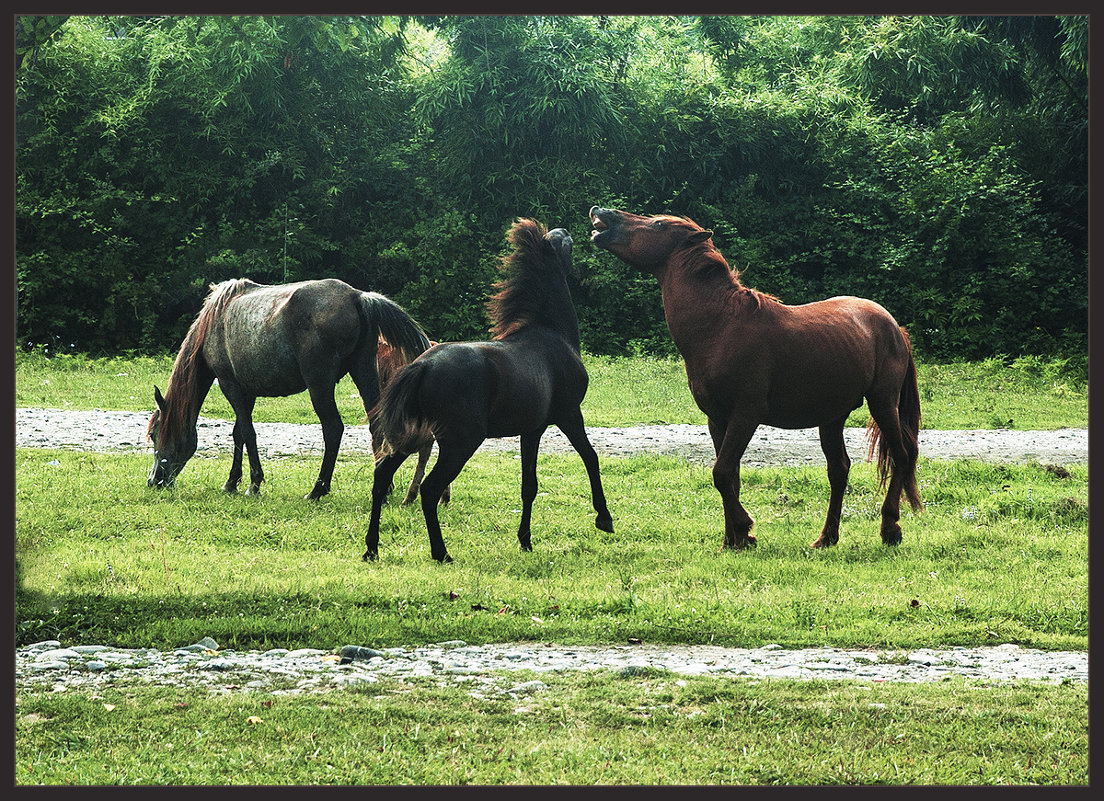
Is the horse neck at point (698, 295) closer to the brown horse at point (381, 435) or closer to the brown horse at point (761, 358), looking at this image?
the brown horse at point (761, 358)

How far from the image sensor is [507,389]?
23.1 feet

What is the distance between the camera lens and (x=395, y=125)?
22.2 metres

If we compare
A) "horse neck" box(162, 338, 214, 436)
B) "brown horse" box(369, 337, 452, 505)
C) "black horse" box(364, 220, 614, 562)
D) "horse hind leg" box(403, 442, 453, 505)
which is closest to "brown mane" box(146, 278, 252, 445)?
"horse neck" box(162, 338, 214, 436)

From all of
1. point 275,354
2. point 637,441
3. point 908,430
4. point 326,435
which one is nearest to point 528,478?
point 326,435

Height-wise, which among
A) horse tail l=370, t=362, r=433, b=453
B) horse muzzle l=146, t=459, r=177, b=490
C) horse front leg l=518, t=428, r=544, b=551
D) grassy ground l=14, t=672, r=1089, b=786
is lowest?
horse muzzle l=146, t=459, r=177, b=490

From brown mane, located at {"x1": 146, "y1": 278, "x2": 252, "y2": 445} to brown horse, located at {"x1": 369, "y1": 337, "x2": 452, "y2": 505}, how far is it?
4.51ft

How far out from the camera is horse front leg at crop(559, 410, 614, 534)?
303 inches

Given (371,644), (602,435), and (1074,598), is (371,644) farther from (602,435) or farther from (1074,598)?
(602,435)

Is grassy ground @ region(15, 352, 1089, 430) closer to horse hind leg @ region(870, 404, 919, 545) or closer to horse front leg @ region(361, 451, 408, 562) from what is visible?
horse hind leg @ region(870, 404, 919, 545)

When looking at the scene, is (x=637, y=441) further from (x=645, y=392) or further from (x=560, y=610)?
(x=560, y=610)

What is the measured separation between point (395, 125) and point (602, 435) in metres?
11.9

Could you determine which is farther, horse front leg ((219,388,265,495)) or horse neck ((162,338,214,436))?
horse neck ((162,338,214,436))

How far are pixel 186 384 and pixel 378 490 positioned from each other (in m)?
3.29

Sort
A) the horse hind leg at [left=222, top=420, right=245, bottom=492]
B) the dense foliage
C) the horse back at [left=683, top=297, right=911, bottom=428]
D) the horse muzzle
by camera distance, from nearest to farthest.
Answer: the horse back at [left=683, top=297, right=911, bottom=428], the horse muzzle, the horse hind leg at [left=222, top=420, right=245, bottom=492], the dense foliage
